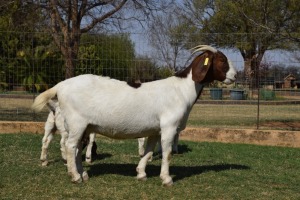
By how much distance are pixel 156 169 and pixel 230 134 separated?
500cm

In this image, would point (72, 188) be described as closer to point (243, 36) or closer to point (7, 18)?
point (243, 36)

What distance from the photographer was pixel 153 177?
27.4 feet

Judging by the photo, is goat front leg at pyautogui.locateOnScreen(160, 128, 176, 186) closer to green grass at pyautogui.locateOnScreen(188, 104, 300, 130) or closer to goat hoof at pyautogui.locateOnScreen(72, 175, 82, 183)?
goat hoof at pyautogui.locateOnScreen(72, 175, 82, 183)

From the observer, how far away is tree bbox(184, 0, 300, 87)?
50.2 feet

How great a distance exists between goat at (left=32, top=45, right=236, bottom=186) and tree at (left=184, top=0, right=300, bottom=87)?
6.74 metres

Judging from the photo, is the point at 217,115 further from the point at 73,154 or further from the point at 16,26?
the point at 73,154

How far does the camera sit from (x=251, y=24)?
3005cm

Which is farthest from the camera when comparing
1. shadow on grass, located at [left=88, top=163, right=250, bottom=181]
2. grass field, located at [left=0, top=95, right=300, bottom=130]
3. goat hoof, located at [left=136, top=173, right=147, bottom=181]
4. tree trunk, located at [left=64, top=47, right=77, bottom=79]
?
grass field, located at [left=0, top=95, right=300, bottom=130]

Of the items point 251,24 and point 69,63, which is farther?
point 251,24

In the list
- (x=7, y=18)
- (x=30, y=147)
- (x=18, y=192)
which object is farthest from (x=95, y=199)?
(x=7, y=18)

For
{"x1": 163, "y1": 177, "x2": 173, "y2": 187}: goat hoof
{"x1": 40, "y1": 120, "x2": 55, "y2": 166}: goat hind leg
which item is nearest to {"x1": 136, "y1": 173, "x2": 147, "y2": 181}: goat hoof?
{"x1": 163, "y1": 177, "x2": 173, "y2": 187}: goat hoof

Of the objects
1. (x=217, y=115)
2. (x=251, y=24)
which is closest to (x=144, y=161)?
(x=217, y=115)

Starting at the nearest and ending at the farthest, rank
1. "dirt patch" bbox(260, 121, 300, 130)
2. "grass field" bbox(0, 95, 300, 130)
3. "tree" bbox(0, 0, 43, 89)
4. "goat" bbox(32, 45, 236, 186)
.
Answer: "goat" bbox(32, 45, 236, 186), "tree" bbox(0, 0, 43, 89), "dirt patch" bbox(260, 121, 300, 130), "grass field" bbox(0, 95, 300, 130)

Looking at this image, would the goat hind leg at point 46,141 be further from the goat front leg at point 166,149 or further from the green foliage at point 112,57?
the green foliage at point 112,57
